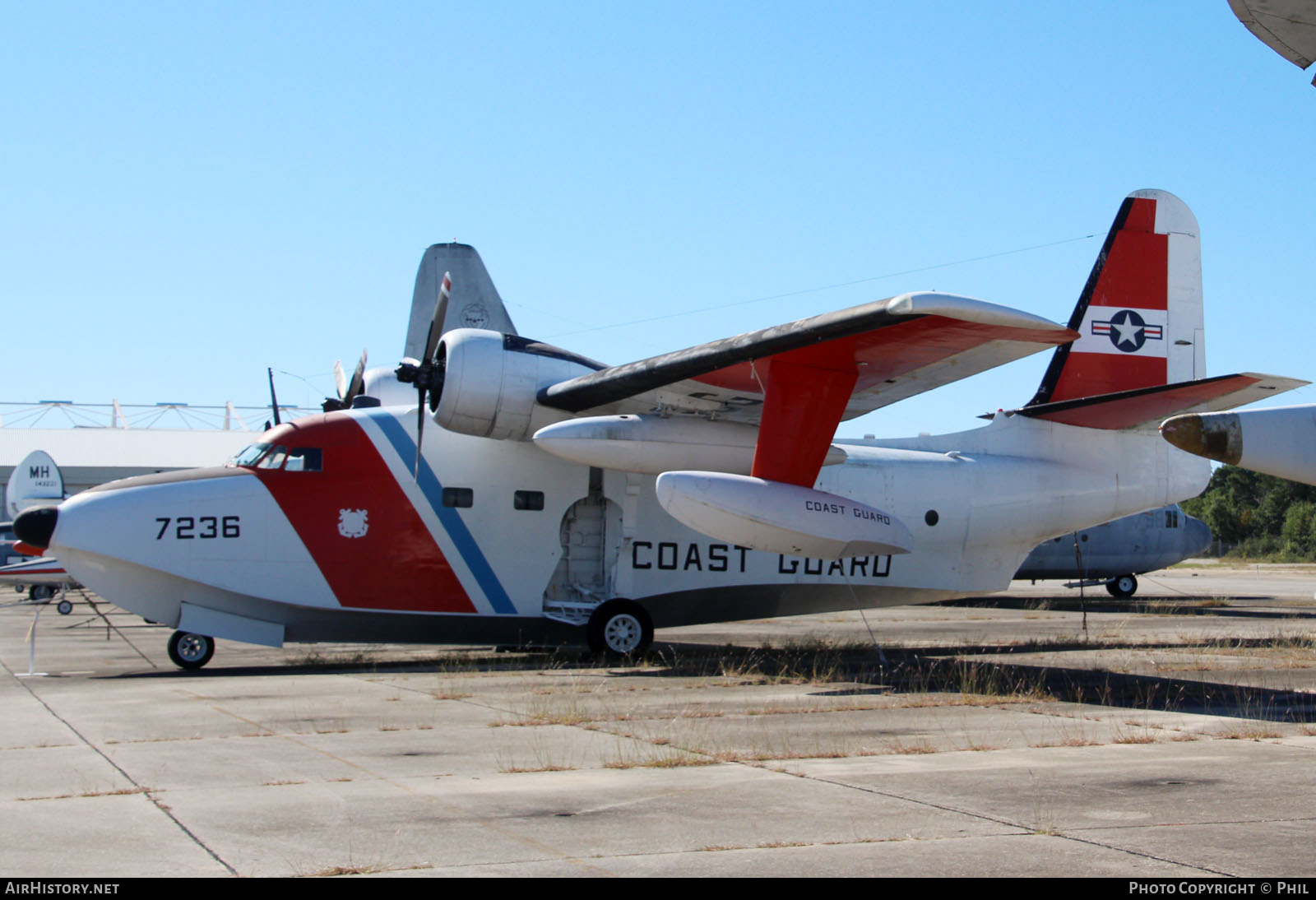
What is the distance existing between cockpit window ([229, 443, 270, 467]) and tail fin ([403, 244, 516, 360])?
43.3ft

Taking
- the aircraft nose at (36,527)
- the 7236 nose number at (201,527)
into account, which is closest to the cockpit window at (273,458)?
the 7236 nose number at (201,527)

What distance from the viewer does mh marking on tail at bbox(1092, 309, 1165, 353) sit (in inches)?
672

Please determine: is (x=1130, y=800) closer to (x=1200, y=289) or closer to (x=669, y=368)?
(x=669, y=368)

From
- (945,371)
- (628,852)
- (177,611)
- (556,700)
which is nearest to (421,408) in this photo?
(177,611)

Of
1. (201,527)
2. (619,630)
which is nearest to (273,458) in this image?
(201,527)

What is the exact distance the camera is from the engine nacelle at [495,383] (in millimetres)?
14492

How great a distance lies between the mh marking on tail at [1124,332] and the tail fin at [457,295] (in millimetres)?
15320

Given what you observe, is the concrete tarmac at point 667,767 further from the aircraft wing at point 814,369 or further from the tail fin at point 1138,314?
the tail fin at point 1138,314

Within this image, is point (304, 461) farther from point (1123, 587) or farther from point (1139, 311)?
point (1123, 587)

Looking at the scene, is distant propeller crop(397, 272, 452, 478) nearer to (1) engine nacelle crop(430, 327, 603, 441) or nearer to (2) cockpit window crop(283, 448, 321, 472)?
(1) engine nacelle crop(430, 327, 603, 441)

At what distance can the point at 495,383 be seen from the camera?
14594 mm

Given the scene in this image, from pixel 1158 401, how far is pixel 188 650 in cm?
1271

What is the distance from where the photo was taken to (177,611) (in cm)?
1434

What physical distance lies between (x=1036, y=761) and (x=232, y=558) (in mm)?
10202
